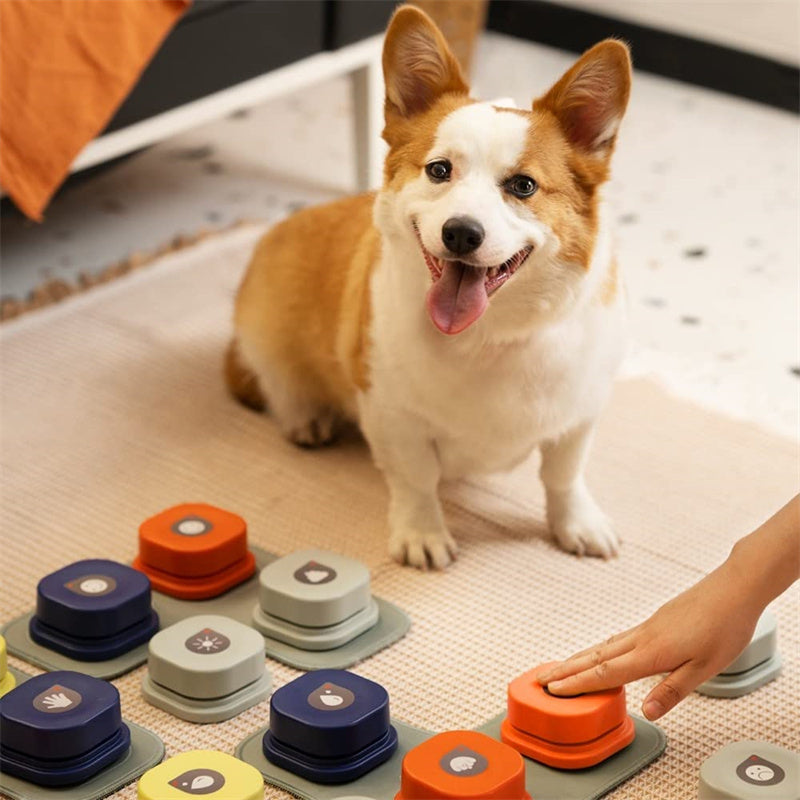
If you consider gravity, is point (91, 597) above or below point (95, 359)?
above

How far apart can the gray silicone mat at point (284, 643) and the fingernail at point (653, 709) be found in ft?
1.14

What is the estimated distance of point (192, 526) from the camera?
174 centimetres

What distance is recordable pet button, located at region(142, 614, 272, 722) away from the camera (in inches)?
59.2

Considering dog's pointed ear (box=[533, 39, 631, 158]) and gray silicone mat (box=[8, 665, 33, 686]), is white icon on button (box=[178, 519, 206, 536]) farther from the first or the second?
dog's pointed ear (box=[533, 39, 631, 158])

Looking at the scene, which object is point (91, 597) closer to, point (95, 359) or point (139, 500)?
point (139, 500)

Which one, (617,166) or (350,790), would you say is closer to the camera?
(350,790)

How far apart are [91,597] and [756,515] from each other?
2.85 ft

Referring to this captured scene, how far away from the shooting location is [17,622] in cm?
166

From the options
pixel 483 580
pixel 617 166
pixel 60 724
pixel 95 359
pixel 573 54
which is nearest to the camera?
pixel 60 724

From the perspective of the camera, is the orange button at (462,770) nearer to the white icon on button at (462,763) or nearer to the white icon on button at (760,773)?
the white icon on button at (462,763)

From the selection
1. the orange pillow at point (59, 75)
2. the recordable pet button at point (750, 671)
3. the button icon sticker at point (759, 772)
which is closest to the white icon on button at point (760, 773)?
the button icon sticker at point (759, 772)

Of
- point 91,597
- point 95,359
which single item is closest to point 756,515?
point 91,597

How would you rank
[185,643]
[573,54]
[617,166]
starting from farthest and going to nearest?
[573,54], [617,166], [185,643]

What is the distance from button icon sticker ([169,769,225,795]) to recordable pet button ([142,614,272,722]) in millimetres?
175
